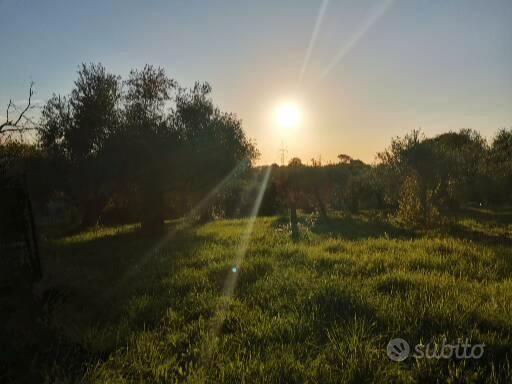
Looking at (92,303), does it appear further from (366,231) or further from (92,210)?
(92,210)

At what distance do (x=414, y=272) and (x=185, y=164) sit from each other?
1506cm

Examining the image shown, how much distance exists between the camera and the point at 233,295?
9.06 metres

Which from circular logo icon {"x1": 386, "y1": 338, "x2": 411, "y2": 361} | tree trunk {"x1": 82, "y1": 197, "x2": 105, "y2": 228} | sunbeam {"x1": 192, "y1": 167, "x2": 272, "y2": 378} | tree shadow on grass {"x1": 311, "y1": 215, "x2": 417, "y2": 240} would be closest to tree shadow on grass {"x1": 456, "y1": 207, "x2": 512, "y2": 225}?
tree shadow on grass {"x1": 311, "y1": 215, "x2": 417, "y2": 240}

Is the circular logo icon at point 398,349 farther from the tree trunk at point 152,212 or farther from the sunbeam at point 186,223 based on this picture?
the tree trunk at point 152,212

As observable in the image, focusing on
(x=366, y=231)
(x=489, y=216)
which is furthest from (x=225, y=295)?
(x=489, y=216)

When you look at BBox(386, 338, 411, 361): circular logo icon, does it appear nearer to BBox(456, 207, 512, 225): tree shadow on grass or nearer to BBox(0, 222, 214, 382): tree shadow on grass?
BBox(0, 222, 214, 382): tree shadow on grass

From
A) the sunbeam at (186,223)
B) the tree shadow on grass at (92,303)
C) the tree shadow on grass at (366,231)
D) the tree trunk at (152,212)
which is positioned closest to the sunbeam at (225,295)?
the tree shadow on grass at (92,303)

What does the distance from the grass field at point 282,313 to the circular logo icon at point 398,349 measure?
123 mm

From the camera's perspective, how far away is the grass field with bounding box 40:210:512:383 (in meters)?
5.48

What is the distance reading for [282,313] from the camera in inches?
298

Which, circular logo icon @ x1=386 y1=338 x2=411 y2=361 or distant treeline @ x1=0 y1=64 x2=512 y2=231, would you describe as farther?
distant treeline @ x1=0 y1=64 x2=512 y2=231

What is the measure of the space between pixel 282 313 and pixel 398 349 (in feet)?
7.94

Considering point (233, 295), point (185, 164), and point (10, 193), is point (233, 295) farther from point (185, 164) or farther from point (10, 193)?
point (185, 164)

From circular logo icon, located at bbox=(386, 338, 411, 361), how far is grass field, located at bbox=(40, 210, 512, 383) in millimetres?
123
